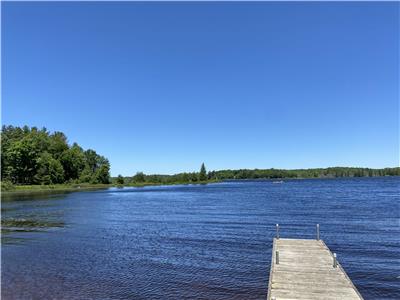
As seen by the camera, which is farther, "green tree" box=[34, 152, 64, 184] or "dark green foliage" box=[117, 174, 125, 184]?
"dark green foliage" box=[117, 174, 125, 184]

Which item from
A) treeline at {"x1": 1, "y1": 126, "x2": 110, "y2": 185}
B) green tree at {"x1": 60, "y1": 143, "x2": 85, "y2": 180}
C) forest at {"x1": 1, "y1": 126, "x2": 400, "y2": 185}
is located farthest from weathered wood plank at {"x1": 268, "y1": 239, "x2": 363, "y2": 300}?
green tree at {"x1": 60, "y1": 143, "x2": 85, "y2": 180}

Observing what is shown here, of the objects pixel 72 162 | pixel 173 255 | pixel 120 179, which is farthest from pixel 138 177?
pixel 173 255

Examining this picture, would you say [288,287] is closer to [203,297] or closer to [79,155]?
[203,297]

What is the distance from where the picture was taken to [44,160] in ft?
405

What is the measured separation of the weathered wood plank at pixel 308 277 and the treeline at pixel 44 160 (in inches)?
4525

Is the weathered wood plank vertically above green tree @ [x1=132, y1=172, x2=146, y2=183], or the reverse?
green tree @ [x1=132, y1=172, x2=146, y2=183]

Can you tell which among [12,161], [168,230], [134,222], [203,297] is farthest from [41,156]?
[203,297]

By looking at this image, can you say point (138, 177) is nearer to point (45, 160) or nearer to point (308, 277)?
point (45, 160)

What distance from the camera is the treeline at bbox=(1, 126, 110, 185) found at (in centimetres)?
11869

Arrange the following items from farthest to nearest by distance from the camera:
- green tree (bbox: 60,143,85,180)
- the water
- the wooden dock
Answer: green tree (bbox: 60,143,85,180) < the water < the wooden dock

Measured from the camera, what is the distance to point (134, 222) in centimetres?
4084

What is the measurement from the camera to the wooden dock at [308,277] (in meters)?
13.3

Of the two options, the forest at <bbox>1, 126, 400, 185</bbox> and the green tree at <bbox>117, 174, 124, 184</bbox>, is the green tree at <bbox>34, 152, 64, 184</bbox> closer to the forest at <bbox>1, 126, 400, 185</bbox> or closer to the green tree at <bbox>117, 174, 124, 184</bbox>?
the forest at <bbox>1, 126, 400, 185</bbox>

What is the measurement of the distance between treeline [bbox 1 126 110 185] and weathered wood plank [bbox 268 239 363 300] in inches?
4525
